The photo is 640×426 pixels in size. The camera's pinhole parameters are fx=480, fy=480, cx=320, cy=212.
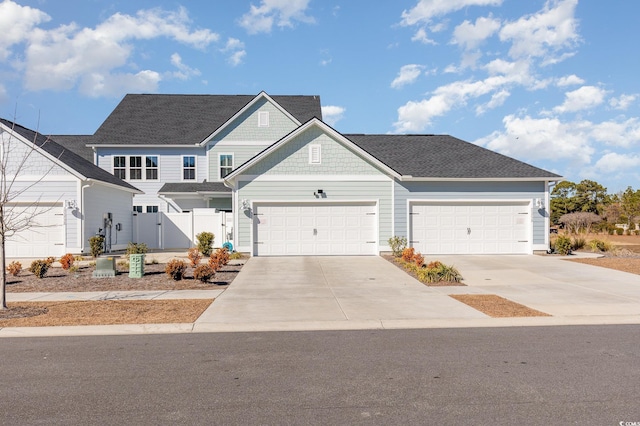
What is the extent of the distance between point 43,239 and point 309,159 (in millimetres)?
11720

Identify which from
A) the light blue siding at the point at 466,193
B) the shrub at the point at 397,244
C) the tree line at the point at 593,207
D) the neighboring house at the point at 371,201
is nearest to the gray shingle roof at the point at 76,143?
the neighboring house at the point at 371,201

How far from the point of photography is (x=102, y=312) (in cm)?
942

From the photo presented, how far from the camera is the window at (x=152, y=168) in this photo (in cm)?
2889

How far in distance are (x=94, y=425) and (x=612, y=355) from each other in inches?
252

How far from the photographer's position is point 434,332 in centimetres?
800

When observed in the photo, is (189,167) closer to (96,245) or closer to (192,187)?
(192,187)

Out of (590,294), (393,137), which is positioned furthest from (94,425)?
(393,137)

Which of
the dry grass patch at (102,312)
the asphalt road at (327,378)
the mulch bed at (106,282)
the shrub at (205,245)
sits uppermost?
the shrub at (205,245)

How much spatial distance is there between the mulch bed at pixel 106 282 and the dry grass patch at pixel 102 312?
198cm

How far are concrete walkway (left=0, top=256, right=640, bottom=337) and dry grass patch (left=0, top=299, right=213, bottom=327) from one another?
1.08 ft

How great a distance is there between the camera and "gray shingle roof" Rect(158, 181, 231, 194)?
85.5 ft

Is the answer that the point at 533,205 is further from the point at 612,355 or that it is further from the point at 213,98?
the point at 213,98

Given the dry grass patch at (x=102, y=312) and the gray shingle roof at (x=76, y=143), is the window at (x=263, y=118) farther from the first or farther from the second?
the dry grass patch at (x=102, y=312)

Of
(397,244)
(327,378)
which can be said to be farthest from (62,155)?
(327,378)
